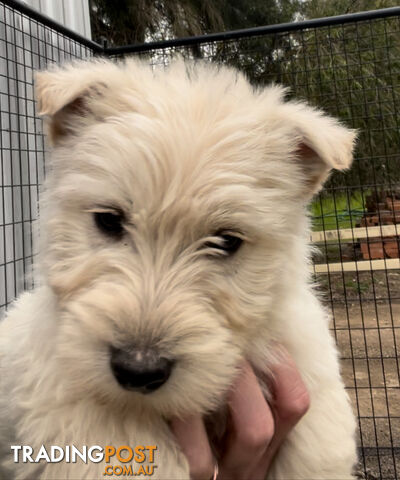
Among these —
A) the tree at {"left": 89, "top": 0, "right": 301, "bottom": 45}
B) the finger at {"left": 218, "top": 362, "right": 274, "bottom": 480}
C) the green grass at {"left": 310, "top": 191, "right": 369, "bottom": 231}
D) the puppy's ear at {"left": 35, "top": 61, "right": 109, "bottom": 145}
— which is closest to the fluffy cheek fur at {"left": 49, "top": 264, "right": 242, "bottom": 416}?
the finger at {"left": 218, "top": 362, "right": 274, "bottom": 480}

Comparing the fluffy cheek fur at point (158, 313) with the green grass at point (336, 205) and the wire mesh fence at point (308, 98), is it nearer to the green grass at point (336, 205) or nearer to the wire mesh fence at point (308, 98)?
the wire mesh fence at point (308, 98)

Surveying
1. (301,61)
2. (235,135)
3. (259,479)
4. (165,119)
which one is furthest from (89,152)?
(301,61)

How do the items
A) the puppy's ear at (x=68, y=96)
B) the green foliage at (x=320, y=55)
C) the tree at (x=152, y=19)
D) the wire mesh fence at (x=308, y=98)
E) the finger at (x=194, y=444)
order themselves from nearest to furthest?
the finger at (x=194, y=444) → the puppy's ear at (x=68, y=96) → the wire mesh fence at (x=308, y=98) → the green foliage at (x=320, y=55) → the tree at (x=152, y=19)

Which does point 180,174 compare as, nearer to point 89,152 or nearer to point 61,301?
point 89,152

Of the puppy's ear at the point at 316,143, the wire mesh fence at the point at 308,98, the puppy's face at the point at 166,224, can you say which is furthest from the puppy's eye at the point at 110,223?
the puppy's ear at the point at 316,143

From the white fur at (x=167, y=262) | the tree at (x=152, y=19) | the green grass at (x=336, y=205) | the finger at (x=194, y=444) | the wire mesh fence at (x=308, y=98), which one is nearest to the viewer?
the white fur at (x=167, y=262)

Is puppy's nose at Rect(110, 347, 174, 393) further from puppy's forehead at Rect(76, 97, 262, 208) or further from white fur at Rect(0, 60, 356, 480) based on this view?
puppy's forehead at Rect(76, 97, 262, 208)
